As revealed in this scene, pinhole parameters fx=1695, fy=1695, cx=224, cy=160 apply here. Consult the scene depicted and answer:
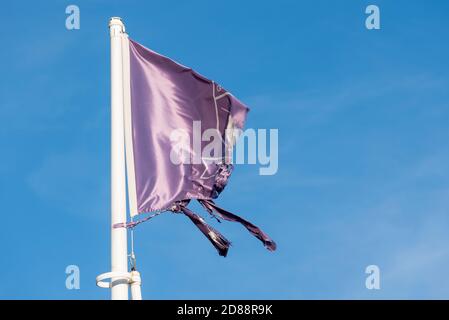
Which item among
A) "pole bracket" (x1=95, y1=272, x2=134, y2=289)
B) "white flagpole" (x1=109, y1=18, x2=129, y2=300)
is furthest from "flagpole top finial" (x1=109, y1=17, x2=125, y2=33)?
"pole bracket" (x1=95, y1=272, x2=134, y2=289)

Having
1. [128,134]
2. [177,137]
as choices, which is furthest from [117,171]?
[177,137]

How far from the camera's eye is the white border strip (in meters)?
28.3

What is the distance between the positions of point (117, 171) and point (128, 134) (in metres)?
1.03

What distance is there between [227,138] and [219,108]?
1.87ft

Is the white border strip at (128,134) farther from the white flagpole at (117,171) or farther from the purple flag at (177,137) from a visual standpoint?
the white flagpole at (117,171)

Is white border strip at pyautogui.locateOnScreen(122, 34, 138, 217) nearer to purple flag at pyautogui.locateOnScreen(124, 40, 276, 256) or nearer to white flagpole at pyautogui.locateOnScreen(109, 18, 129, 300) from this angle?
purple flag at pyautogui.locateOnScreen(124, 40, 276, 256)

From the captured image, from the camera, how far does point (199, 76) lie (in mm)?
30406

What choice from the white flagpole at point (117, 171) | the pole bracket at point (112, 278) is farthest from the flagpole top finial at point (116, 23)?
the pole bracket at point (112, 278)

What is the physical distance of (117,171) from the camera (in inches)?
1098

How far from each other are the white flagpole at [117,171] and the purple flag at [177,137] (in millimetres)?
355

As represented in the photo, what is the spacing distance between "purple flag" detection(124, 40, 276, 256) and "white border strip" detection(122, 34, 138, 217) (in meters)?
0.02

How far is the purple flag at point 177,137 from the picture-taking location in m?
28.7
